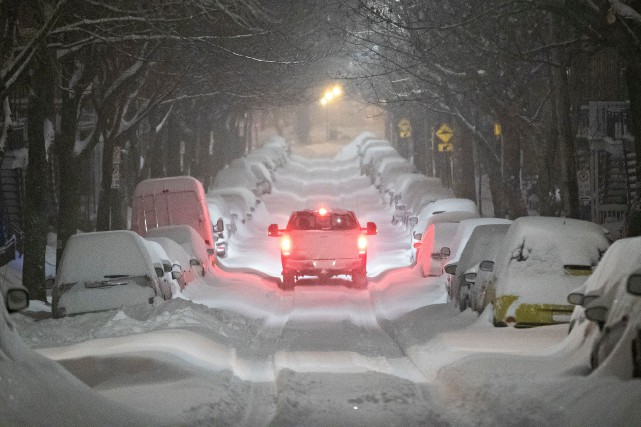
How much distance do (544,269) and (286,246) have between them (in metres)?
11.5

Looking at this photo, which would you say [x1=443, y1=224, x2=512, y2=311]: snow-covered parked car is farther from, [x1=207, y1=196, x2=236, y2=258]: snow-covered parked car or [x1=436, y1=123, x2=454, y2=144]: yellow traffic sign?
[x1=436, y1=123, x2=454, y2=144]: yellow traffic sign

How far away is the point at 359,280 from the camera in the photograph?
27.4 m

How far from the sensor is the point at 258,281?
29.1m

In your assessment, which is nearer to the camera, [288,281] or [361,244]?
[361,244]

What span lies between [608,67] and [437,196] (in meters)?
7.72

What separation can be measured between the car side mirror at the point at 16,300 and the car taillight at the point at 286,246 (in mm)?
17202

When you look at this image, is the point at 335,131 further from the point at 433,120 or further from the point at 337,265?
the point at 337,265

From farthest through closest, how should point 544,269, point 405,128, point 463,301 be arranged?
point 405,128
point 463,301
point 544,269

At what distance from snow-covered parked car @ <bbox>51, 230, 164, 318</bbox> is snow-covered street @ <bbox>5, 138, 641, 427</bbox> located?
0.50 metres

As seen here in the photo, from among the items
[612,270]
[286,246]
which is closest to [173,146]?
[286,246]

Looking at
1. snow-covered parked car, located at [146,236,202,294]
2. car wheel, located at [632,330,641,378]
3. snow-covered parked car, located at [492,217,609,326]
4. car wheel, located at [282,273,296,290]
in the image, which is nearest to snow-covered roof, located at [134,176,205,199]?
snow-covered parked car, located at [146,236,202,294]

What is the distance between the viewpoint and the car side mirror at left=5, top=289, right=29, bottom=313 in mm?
9906

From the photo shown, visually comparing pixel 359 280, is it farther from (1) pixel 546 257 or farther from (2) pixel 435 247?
(1) pixel 546 257

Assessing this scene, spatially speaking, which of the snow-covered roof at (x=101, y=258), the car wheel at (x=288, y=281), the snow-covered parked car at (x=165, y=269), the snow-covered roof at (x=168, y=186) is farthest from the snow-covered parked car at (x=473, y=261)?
the snow-covered roof at (x=168, y=186)
